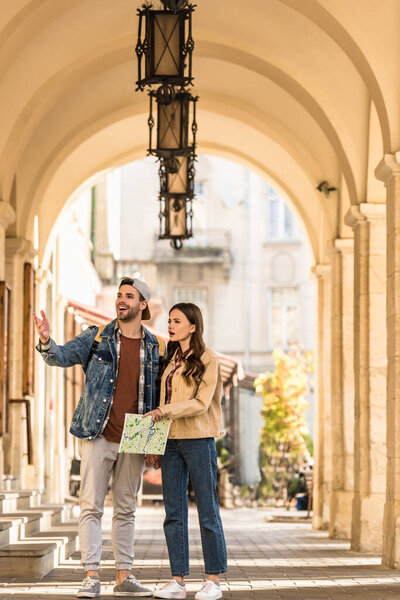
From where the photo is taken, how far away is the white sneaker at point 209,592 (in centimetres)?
698

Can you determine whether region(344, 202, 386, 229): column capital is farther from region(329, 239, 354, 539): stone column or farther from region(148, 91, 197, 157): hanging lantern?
region(329, 239, 354, 539): stone column

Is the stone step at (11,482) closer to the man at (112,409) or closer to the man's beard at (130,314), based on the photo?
the man at (112,409)

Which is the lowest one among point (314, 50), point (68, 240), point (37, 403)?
point (37, 403)

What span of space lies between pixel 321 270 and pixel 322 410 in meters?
2.08

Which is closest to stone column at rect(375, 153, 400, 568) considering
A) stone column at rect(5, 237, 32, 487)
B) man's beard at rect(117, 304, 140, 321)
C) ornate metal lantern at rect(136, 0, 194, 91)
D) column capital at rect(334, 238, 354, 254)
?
ornate metal lantern at rect(136, 0, 194, 91)

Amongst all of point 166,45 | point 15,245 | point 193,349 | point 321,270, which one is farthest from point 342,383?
point 193,349

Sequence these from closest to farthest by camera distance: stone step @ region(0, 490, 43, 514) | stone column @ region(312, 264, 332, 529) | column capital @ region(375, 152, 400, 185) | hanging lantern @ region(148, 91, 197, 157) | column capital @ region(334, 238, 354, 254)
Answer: column capital @ region(375, 152, 400, 185)
stone step @ region(0, 490, 43, 514)
hanging lantern @ region(148, 91, 197, 157)
column capital @ region(334, 238, 354, 254)
stone column @ region(312, 264, 332, 529)

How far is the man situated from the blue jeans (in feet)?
0.67

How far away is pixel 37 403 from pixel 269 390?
10427 mm

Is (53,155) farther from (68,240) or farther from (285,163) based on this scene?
(68,240)

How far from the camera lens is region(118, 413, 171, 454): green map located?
22.9 feet

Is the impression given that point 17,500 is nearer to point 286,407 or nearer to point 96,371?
point 96,371

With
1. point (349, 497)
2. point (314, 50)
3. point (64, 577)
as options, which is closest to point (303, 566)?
point (64, 577)

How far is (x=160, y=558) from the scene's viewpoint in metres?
10.9
